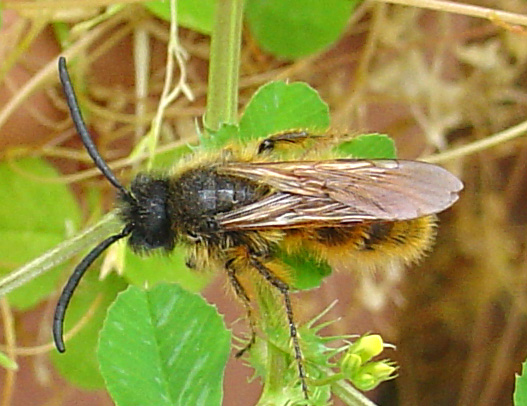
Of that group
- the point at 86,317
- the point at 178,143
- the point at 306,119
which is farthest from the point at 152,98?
the point at 306,119

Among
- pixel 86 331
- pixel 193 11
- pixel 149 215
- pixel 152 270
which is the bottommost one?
pixel 86 331

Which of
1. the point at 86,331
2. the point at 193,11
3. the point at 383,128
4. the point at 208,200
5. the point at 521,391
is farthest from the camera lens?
the point at 383,128

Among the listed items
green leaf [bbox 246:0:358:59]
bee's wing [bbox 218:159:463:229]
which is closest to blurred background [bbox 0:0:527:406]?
green leaf [bbox 246:0:358:59]

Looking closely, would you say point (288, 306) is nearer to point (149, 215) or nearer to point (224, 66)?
Result: point (149, 215)

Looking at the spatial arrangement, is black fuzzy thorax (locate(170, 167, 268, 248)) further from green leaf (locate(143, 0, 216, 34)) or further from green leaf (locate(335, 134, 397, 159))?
green leaf (locate(143, 0, 216, 34))

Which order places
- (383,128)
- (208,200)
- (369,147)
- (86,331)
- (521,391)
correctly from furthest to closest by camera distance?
(383,128) < (86,331) < (369,147) < (208,200) < (521,391)

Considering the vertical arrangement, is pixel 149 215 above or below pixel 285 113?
below

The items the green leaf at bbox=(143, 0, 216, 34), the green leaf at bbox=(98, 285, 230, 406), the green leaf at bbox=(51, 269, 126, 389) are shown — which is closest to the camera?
Answer: the green leaf at bbox=(98, 285, 230, 406)

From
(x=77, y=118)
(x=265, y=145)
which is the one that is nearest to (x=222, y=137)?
Result: (x=265, y=145)
